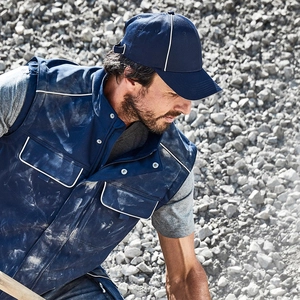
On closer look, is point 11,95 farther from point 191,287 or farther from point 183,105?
point 191,287

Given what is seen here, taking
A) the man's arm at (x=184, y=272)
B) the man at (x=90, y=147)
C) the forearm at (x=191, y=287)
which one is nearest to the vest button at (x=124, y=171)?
the man at (x=90, y=147)

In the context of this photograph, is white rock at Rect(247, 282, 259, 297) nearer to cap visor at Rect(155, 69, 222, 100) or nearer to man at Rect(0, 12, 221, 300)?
man at Rect(0, 12, 221, 300)

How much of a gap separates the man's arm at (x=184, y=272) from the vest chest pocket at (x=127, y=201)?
0.19 metres

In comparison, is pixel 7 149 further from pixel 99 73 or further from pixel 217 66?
pixel 217 66

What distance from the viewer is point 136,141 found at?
9.62 ft

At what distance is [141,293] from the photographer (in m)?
3.97

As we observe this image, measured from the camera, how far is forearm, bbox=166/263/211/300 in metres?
3.08

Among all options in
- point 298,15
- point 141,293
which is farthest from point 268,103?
point 141,293

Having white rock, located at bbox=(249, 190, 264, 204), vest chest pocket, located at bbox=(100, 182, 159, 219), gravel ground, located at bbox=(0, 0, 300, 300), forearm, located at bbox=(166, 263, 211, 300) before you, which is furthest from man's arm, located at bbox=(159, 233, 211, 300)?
white rock, located at bbox=(249, 190, 264, 204)

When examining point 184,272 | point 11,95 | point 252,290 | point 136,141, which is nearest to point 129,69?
point 136,141

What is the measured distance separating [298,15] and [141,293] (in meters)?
2.25

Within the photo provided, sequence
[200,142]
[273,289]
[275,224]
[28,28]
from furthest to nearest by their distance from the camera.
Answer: [28,28]
[200,142]
[275,224]
[273,289]

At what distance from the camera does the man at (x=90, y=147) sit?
8.93 ft

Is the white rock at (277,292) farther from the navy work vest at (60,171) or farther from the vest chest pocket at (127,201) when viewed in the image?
the navy work vest at (60,171)
